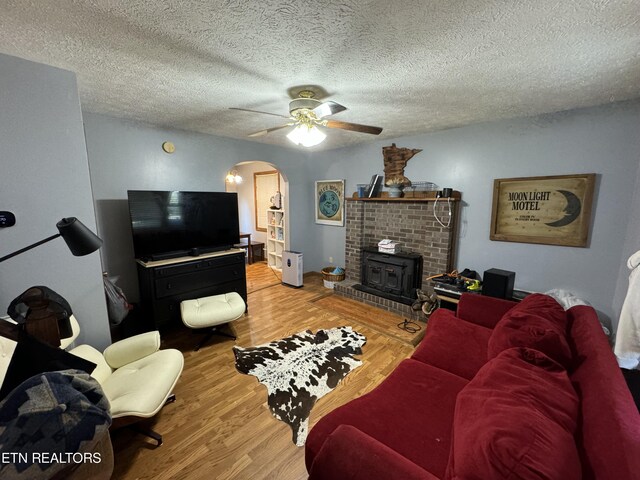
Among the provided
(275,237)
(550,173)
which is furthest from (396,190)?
(275,237)

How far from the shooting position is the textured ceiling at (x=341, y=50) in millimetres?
1187

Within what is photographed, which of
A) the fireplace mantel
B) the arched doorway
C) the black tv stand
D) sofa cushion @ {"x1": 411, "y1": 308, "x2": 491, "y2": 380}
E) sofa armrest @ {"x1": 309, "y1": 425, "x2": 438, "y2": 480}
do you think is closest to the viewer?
sofa armrest @ {"x1": 309, "y1": 425, "x2": 438, "y2": 480}

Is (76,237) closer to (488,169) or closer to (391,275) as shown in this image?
(391,275)

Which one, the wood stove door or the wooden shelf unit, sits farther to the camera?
the wooden shelf unit

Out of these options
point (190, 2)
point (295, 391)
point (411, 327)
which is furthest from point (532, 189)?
point (190, 2)

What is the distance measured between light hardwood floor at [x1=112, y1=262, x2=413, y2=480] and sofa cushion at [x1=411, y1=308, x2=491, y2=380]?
1.97ft

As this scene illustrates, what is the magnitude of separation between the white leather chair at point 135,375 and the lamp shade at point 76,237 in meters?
0.86

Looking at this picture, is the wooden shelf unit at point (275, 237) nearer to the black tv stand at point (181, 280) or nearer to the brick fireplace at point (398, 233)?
the brick fireplace at point (398, 233)

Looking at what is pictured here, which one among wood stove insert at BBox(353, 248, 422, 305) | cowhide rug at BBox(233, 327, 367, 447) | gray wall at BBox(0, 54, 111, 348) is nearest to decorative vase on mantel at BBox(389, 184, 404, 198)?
wood stove insert at BBox(353, 248, 422, 305)

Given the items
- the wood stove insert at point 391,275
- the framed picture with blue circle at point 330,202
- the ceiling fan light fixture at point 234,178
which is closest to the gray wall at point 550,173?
the wood stove insert at point 391,275

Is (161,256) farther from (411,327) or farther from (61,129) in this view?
(411,327)

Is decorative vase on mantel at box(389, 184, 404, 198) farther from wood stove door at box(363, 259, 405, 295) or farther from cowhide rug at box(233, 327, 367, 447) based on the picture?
cowhide rug at box(233, 327, 367, 447)

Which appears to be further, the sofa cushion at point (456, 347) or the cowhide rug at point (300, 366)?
the cowhide rug at point (300, 366)

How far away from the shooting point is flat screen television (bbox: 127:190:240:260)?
110 inches
